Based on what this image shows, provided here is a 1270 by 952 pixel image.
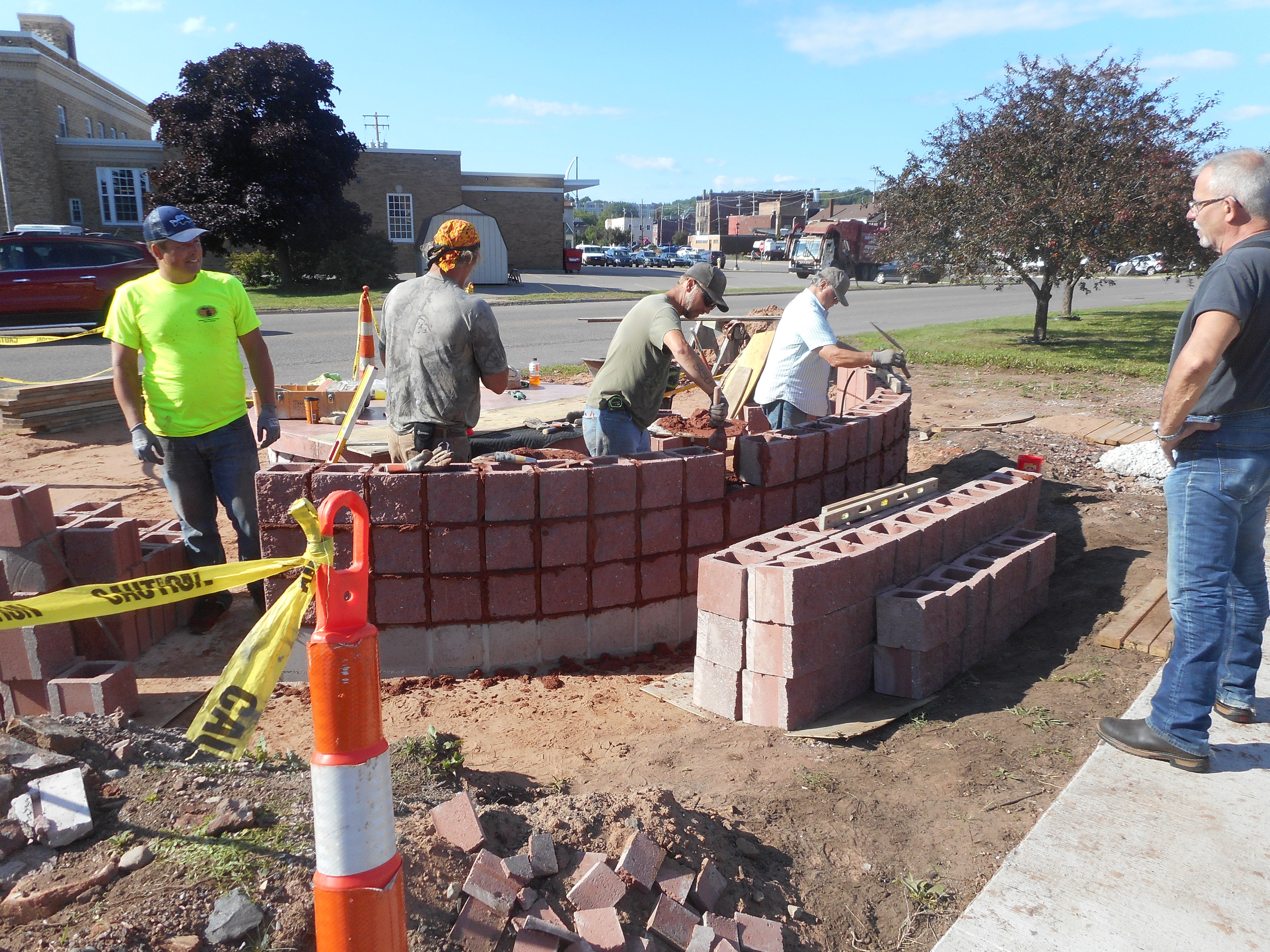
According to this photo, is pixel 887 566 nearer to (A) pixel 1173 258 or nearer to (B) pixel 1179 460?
(B) pixel 1179 460

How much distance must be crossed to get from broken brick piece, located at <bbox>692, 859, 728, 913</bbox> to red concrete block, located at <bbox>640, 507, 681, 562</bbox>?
2000mm

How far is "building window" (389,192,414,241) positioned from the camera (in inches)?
1321

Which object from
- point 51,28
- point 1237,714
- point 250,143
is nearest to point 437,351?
point 1237,714

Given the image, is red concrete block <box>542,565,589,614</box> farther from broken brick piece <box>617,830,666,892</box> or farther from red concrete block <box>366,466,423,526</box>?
broken brick piece <box>617,830,666,892</box>

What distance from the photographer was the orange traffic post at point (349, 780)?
→ 1.78 metres

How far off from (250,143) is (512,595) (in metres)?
24.2

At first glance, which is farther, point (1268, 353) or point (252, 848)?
point (1268, 353)

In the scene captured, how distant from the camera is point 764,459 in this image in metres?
4.79

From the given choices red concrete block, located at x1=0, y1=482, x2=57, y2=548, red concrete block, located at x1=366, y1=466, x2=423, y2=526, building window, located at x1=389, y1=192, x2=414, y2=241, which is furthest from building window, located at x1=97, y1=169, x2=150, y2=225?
red concrete block, located at x1=366, y1=466, x2=423, y2=526

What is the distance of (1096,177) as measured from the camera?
14102mm

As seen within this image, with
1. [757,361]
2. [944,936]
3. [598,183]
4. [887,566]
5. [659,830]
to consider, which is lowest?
[944,936]

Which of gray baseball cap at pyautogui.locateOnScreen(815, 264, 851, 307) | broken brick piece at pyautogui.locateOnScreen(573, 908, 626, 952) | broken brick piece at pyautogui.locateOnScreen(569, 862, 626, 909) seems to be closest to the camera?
broken brick piece at pyautogui.locateOnScreen(573, 908, 626, 952)

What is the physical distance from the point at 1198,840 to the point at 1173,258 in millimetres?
14747

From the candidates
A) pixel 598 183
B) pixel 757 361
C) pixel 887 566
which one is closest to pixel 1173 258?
pixel 757 361
